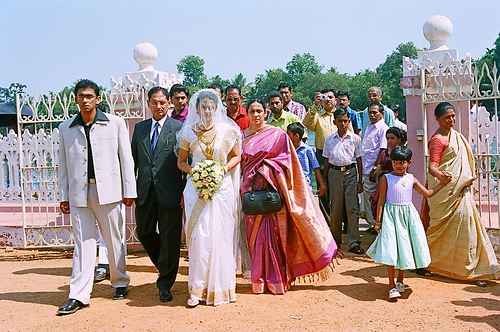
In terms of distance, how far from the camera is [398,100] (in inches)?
1822

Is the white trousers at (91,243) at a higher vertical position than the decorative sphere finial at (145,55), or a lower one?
lower

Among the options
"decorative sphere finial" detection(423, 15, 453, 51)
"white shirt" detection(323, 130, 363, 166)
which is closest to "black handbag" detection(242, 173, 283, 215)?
"white shirt" detection(323, 130, 363, 166)

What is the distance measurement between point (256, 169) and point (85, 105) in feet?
6.00

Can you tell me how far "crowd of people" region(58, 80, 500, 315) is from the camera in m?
5.02

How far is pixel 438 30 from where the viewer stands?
23.8 ft

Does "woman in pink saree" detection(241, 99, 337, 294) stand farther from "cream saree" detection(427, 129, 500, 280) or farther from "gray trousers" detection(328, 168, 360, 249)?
"gray trousers" detection(328, 168, 360, 249)

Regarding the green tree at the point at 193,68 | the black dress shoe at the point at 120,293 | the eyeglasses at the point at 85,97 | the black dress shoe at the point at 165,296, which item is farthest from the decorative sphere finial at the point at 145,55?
the green tree at the point at 193,68

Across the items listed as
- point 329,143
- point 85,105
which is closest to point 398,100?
point 329,143

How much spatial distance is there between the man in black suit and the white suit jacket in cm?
18

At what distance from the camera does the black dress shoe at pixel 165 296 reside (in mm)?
5125

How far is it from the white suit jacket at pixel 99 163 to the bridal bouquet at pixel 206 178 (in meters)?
0.76

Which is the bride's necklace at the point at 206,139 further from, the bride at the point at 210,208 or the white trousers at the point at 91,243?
the white trousers at the point at 91,243

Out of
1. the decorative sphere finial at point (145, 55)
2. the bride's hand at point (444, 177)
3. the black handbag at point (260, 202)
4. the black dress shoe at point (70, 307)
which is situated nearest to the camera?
the black dress shoe at point (70, 307)

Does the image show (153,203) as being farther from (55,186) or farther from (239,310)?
(55,186)
